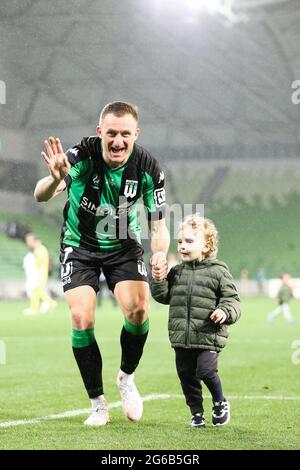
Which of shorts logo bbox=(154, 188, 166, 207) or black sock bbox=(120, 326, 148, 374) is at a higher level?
shorts logo bbox=(154, 188, 166, 207)

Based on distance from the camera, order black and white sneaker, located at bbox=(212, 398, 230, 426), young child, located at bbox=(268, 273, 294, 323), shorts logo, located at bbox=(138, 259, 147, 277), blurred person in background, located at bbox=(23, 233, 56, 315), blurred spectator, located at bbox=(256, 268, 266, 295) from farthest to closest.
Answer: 1. blurred spectator, located at bbox=(256, 268, 266, 295)
2. blurred person in background, located at bbox=(23, 233, 56, 315)
3. young child, located at bbox=(268, 273, 294, 323)
4. shorts logo, located at bbox=(138, 259, 147, 277)
5. black and white sneaker, located at bbox=(212, 398, 230, 426)

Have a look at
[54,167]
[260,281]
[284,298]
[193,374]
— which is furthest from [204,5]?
[54,167]

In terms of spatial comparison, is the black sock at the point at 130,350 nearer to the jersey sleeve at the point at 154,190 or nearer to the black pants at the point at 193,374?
the black pants at the point at 193,374

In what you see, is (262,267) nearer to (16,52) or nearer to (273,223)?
(273,223)

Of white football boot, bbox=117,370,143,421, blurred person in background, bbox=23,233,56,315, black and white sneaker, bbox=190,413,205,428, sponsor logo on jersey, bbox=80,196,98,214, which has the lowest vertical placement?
black and white sneaker, bbox=190,413,205,428

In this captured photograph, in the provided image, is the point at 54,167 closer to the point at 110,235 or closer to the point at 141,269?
the point at 110,235

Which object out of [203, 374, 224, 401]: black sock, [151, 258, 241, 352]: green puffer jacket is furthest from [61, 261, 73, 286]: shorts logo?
[203, 374, 224, 401]: black sock

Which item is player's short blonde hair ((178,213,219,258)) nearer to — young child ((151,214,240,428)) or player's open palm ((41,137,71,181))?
young child ((151,214,240,428))

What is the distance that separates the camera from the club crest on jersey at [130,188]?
21.5ft

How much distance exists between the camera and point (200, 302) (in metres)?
6.23

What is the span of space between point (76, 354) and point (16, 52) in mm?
48120

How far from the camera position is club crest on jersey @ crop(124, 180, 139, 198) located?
6.57 m

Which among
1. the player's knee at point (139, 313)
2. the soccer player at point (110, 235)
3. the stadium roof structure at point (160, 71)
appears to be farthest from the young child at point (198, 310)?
the stadium roof structure at point (160, 71)

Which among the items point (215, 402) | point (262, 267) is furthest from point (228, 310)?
point (262, 267)
